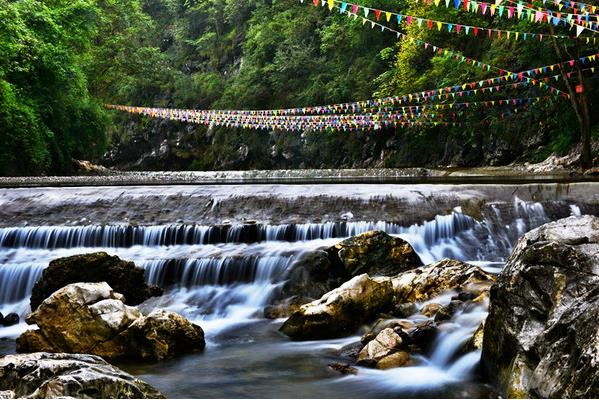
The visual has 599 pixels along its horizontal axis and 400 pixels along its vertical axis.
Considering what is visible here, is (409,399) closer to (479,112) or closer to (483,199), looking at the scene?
(483,199)

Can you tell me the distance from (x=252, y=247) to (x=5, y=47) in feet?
50.9

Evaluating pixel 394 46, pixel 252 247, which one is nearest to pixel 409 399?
pixel 252 247

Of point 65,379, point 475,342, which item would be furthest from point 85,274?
point 475,342

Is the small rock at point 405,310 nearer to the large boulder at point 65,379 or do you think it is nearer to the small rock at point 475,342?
the small rock at point 475,342

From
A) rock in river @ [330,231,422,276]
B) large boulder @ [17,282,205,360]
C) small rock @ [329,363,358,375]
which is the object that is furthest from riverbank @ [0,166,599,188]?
large boulder @ [17,282,205,360]

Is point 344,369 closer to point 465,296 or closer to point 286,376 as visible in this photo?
point 286,376

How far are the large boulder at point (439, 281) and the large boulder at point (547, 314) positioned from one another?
2.21m

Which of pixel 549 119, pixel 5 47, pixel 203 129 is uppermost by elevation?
pixel 5 47

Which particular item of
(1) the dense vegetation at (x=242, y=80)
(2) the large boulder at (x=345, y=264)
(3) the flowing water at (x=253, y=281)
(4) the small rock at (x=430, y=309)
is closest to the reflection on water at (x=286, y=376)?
(3) the flowing water at (x=253, y=281)

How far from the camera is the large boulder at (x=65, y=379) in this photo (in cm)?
315

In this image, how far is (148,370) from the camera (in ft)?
18.7

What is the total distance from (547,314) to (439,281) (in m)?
3.16

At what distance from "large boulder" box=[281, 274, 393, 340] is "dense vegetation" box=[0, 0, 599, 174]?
13535mm

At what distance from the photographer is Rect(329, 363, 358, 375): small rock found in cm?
532
